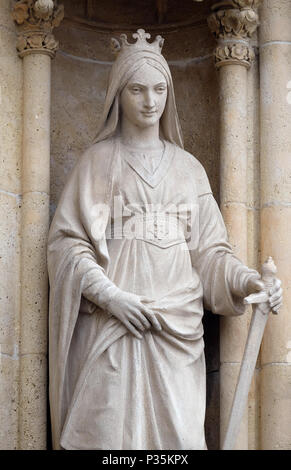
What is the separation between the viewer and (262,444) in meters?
9.70

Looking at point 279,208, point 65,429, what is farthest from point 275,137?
point 65,429

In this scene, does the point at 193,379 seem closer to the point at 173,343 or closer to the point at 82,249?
the point at 173,343

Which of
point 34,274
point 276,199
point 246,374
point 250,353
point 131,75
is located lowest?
point 246,374

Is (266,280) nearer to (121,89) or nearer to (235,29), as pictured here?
(121,89)

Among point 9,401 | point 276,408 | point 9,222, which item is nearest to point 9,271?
point 9,222

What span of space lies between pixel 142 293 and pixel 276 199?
1034 millimetres

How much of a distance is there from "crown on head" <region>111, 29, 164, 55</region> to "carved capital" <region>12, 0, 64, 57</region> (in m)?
0.41

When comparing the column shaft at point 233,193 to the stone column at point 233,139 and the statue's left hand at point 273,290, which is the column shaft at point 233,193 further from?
the statue's left hand at point 273,290

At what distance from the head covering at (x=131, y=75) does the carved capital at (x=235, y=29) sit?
0.46 metres

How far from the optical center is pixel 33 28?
33.1 ft

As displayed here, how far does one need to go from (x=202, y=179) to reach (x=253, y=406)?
1223 millimetres

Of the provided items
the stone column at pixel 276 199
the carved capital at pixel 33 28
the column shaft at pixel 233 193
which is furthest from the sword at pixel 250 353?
the carved capital at pixel 33 28

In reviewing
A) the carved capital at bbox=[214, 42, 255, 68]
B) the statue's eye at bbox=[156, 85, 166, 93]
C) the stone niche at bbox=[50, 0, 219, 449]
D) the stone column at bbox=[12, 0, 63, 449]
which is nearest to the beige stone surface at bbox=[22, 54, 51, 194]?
the stone column at bbox=[12, 0, 63, 449]

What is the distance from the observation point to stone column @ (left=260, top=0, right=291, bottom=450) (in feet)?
31.8
